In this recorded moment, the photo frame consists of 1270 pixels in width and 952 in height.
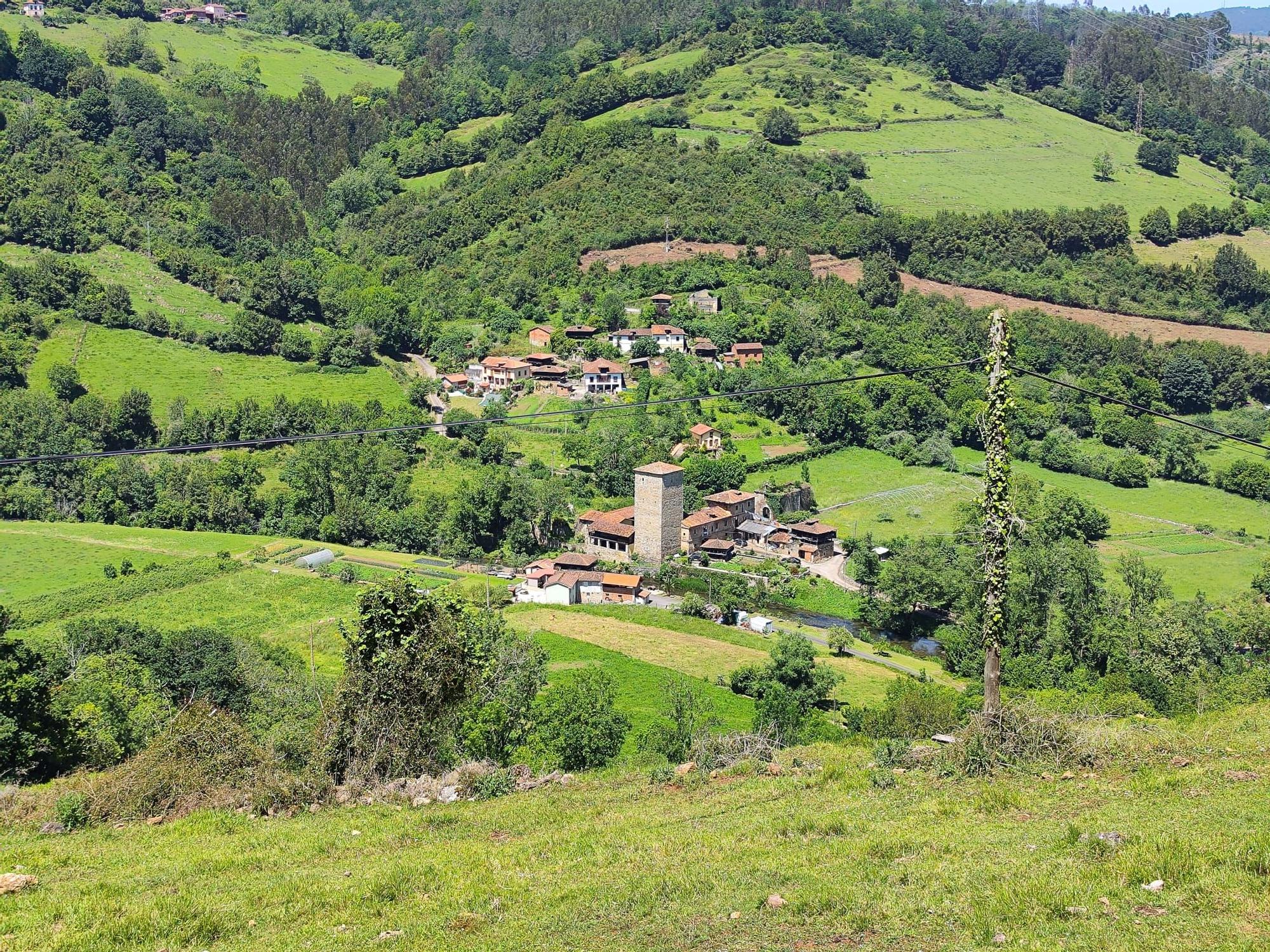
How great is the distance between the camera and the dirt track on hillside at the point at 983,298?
82438 millimetres

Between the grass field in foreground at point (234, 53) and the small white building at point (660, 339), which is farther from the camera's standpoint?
the grass field in foreground at point (234, 53)

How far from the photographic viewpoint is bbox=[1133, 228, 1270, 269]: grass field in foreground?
91.7 metres

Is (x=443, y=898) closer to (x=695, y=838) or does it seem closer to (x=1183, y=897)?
(x=695, y=838)

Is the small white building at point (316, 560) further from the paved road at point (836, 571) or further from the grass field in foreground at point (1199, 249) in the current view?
the grass field in foreground at point (1199, 249)

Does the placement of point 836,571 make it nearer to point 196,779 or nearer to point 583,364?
point 583,364

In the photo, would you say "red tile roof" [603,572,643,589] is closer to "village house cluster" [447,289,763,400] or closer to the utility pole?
"village house cluster" [447,289,763,400]

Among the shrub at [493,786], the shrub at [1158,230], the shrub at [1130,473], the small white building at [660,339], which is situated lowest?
the shrub at [1130,473]

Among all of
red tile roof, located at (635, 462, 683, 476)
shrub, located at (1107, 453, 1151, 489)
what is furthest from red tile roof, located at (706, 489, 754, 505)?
shrub, located at (1107, 453, 1151, 489)

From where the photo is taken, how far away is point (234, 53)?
129500 mm

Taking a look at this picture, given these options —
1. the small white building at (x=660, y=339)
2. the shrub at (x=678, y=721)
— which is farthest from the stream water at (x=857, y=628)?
the small white building at (x=660, y=339)

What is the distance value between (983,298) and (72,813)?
82.9 metres

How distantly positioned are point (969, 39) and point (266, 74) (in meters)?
79.0

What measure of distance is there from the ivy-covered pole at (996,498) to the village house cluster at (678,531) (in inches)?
1480

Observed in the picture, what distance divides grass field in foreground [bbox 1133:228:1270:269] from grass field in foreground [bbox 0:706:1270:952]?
8849 centimetres
